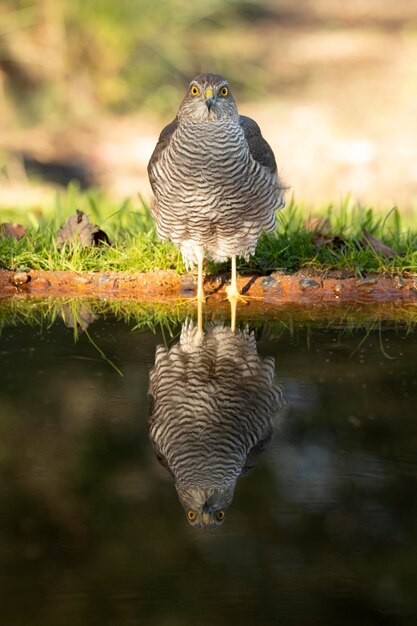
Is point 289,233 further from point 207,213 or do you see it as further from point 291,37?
point 291,37

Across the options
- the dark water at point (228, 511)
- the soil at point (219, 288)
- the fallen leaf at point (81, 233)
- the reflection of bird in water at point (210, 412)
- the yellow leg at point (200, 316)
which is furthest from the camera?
the fallen leaf at point (81, 233)

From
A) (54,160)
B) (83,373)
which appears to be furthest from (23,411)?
(54,160)

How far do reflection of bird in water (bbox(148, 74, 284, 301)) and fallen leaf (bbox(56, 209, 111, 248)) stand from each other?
1.85ft

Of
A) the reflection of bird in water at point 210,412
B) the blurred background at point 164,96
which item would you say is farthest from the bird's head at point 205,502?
the blurred background at point 164,96

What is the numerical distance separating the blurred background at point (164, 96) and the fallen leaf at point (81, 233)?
8.08 feet

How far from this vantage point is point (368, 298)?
5934 millimetres

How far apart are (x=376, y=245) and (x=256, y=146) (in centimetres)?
86

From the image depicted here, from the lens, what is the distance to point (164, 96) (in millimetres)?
12320

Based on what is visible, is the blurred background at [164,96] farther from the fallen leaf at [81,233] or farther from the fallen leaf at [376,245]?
the fallen leaf at [376,245]

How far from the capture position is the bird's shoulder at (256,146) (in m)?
5.97

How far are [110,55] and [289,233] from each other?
593 cm

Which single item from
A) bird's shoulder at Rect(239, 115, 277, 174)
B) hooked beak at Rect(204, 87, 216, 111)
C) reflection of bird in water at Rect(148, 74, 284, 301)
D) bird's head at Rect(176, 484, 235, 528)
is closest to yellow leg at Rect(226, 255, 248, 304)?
reflection of bird in water at Rect(148, 74, 284, 301)

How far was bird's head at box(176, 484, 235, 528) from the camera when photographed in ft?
10.8

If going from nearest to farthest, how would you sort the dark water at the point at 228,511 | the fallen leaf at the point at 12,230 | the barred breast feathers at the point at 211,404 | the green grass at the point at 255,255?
the dark water at the point at 228,511 → the barred breast feathers at the point at 211,404 → the green grass at the point at 255,255 → the fallen leaf at the point at 12,230
